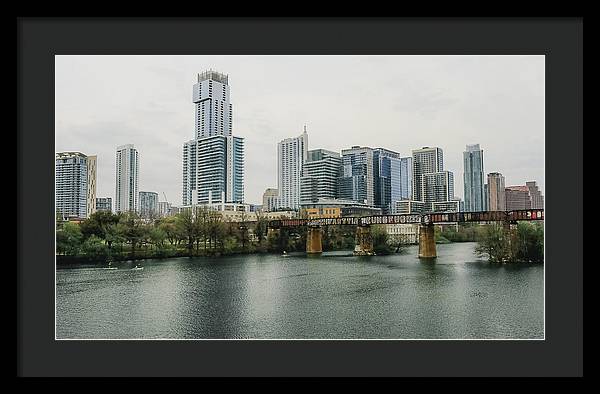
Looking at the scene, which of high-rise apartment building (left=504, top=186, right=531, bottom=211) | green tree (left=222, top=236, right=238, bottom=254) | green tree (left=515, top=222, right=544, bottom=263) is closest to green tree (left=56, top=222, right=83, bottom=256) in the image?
green tree (left=222, top=236, right=238, bottom=254)

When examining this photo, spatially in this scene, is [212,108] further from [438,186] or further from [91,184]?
[438,186]

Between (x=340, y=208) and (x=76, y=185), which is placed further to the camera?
(x=340, y=208)

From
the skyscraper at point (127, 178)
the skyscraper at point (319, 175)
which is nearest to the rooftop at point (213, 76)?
the skyscraper at point (127, 178)
